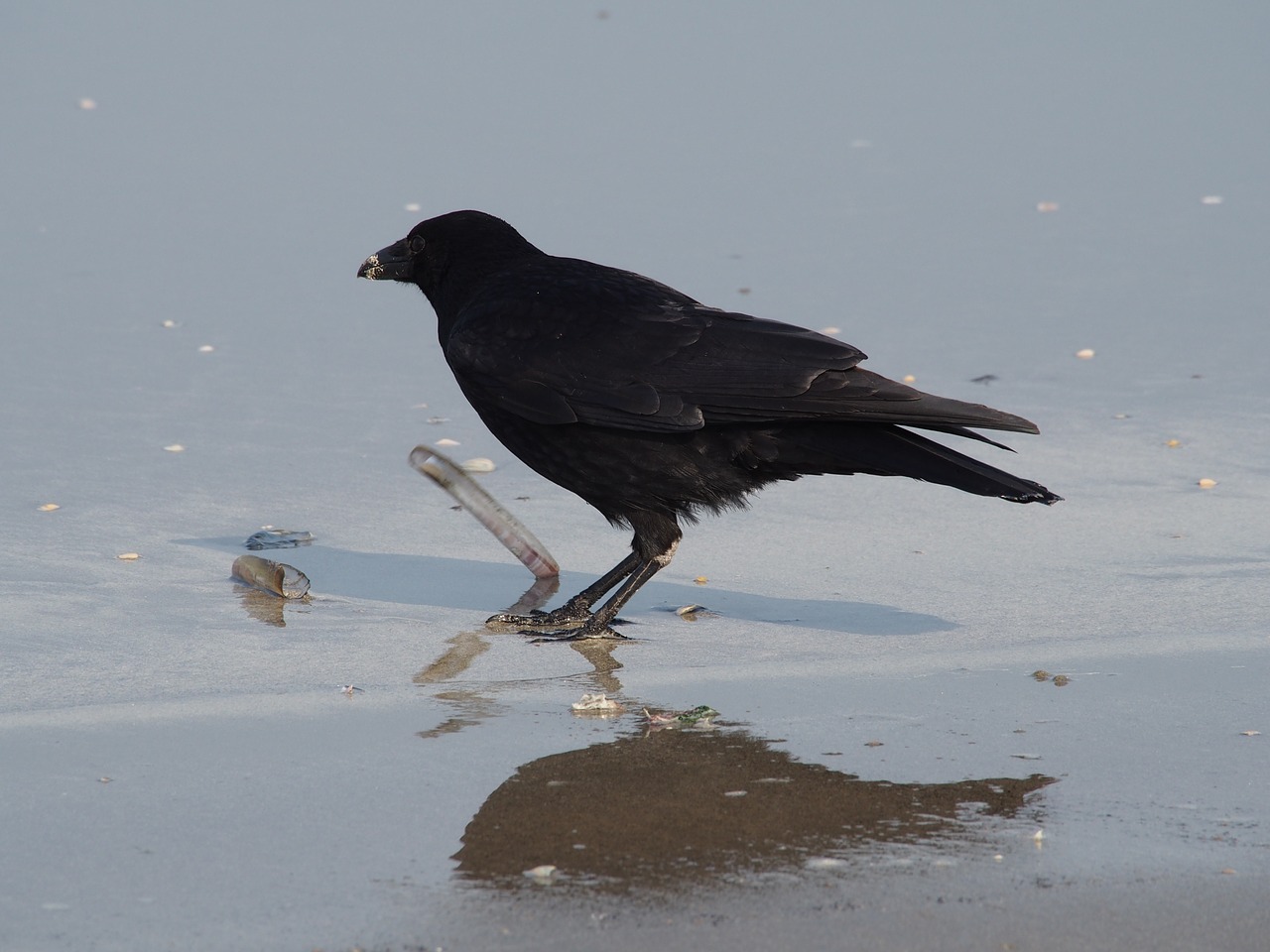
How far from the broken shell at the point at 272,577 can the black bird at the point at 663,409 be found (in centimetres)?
60

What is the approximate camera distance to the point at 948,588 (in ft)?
16.9

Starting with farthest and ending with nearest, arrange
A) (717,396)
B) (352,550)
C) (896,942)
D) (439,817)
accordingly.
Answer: (352,550) < (717,396) < (439,817) < (896,942)

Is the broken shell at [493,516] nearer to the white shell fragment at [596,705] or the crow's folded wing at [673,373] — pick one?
the crow's folded wing at [673,373]

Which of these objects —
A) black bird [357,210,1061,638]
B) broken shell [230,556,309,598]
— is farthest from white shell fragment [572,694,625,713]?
broken shell [230,556,309,598]

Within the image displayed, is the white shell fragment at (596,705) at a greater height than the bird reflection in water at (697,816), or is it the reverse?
the white shell fragment at (596,705)

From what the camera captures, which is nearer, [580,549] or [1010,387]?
[580,549]

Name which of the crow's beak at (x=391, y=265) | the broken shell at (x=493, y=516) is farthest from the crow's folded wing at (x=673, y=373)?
the crow's beak at (x=391, y=265)

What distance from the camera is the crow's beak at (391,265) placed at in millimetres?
6055

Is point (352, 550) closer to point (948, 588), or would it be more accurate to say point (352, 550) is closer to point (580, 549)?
point (580, 549)

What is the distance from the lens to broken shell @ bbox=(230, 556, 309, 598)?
505cm

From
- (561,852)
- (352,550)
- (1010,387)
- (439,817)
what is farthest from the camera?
(1010,387)

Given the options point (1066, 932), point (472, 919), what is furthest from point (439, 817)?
point (1066, 932)

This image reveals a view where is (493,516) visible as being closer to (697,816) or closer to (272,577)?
(272,577)

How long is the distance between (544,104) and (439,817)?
888cm
